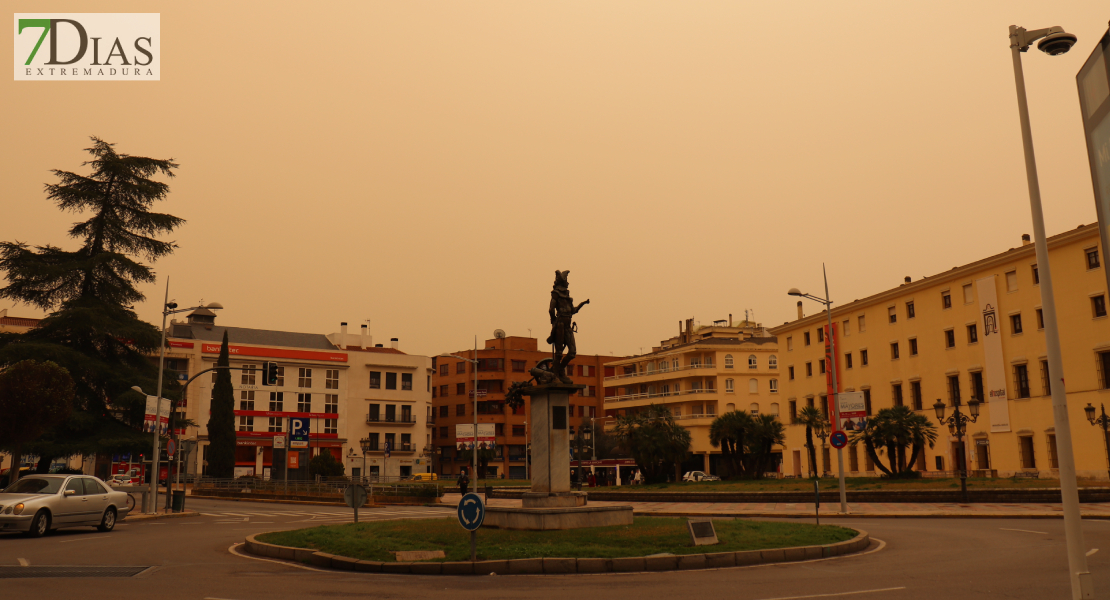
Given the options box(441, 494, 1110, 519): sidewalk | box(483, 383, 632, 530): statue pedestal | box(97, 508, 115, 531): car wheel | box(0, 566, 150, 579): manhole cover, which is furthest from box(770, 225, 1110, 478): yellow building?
box(0, 566, 150, 579): manhole cover

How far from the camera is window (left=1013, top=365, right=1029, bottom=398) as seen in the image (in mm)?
49500

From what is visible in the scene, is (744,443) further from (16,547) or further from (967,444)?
(16,547)

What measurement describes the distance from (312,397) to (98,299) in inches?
1892

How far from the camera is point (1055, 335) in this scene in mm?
8711

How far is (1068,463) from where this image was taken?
8.34m

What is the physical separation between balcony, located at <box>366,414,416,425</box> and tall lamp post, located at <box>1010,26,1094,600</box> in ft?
274

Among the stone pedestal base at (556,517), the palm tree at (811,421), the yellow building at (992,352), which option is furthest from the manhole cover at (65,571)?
the palm tree at (811,421)

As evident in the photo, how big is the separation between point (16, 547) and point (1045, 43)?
19.9 meters

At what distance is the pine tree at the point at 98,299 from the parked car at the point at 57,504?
52.1ft

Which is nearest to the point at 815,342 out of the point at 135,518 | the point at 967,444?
the point at 967,444

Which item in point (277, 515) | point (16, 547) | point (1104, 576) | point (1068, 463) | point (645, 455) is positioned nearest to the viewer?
point (1068, 463)

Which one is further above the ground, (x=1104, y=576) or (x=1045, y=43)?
(x=1045, y=43)

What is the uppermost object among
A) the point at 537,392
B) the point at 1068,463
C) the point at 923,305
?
the point at 923,305

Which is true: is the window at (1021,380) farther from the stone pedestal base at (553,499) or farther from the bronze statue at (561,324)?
the stone pedestal base at (553,499)
